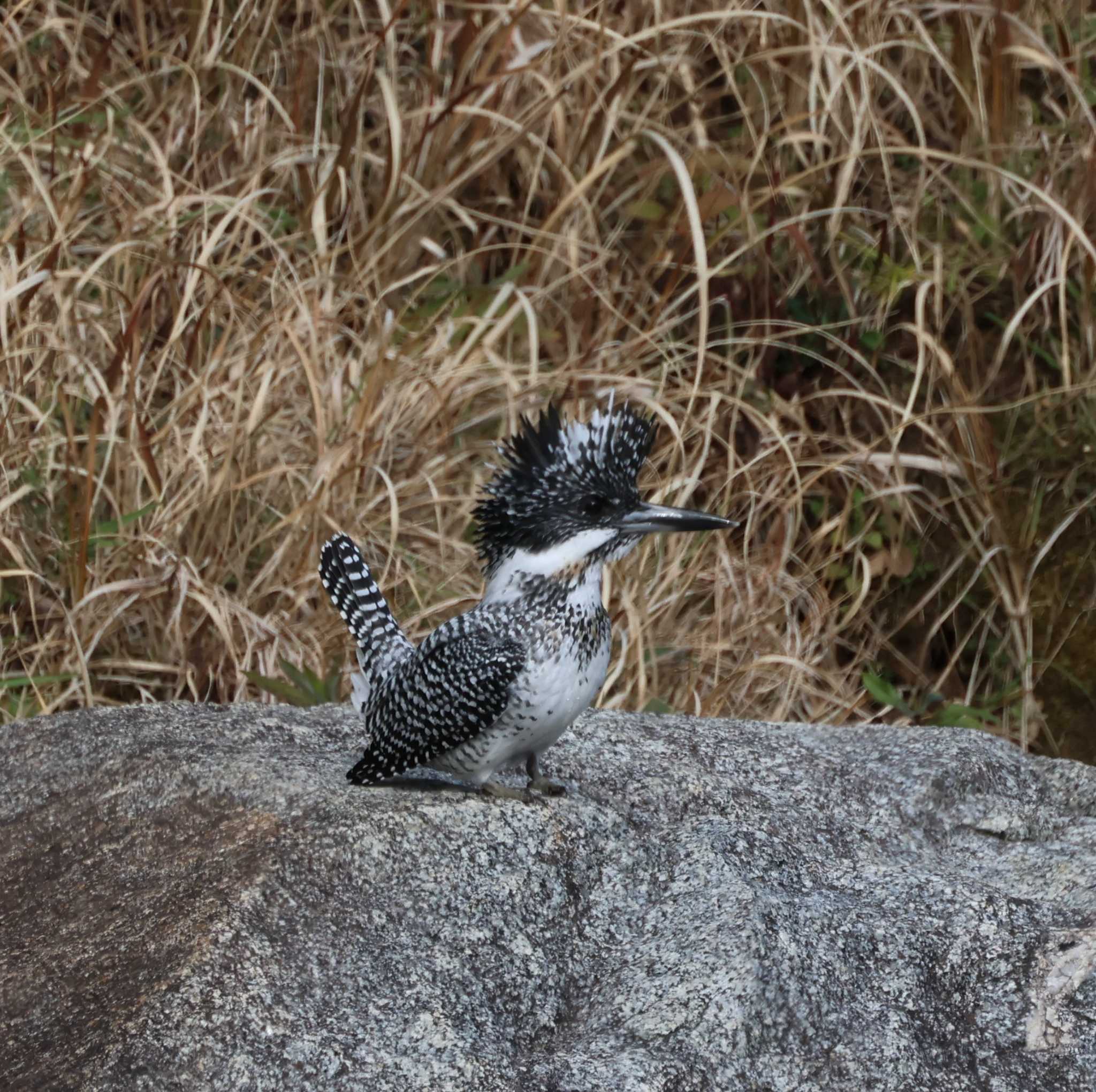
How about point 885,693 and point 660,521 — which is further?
point 885,693

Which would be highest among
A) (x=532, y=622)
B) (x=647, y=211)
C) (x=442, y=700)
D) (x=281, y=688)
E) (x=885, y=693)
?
(x=647, y=211)

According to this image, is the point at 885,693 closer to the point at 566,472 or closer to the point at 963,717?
the point at 963,717

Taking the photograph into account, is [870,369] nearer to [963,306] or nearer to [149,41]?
[963,306]

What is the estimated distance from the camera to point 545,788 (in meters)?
2.96

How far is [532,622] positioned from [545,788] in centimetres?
35

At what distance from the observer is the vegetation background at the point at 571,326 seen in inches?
186

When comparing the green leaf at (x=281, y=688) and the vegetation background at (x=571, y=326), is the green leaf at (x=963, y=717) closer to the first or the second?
the vegetation background at (x=571, y=326)

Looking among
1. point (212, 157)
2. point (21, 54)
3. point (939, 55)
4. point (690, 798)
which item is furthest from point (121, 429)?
point (939, 55)

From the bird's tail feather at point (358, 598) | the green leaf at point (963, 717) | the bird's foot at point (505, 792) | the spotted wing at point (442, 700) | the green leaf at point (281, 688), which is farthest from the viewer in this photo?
the green leaf at point (963, 717)

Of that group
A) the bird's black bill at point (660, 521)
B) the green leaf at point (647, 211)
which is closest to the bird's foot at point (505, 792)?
the bird's black bill at point (660, 521)

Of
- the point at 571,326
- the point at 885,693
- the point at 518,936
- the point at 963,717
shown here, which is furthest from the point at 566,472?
the point at 571,326

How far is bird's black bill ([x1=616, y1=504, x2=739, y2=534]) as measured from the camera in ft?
9.13

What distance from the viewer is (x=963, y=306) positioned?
5.39 meters

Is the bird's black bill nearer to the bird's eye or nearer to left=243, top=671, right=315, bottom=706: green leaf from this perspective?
the bird's eye
